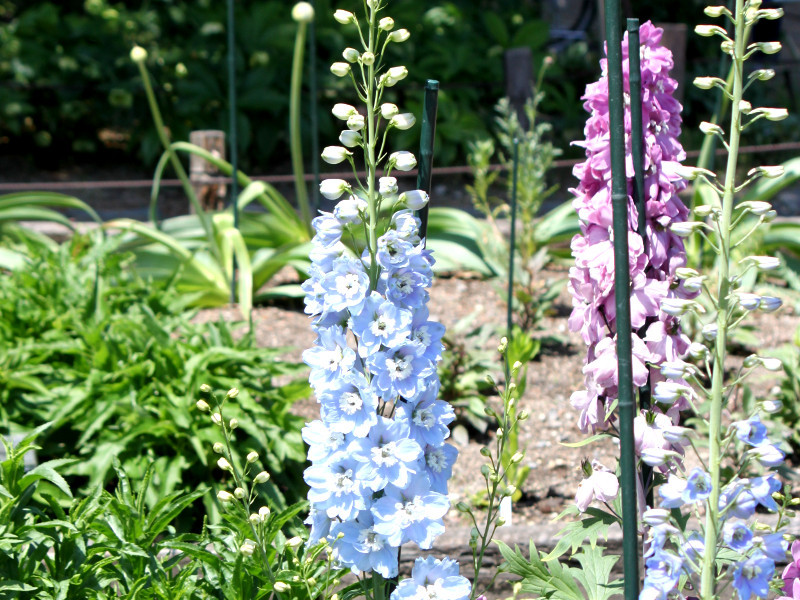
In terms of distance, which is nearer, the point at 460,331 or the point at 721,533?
the point at 721,533

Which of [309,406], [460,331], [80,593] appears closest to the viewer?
[80,593]

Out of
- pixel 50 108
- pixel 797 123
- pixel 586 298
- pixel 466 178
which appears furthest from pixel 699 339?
pixel 50 108

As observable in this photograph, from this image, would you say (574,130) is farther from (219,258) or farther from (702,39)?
(219,258)

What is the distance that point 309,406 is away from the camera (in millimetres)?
3221

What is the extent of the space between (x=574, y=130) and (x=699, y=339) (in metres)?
4.09

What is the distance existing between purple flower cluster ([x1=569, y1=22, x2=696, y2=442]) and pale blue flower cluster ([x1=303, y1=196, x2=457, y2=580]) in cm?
31

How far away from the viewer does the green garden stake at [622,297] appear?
1.33 meters

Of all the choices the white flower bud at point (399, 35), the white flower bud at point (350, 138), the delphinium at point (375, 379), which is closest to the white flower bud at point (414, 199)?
the delphinium at point (375, 379)

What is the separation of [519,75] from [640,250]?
176 inches

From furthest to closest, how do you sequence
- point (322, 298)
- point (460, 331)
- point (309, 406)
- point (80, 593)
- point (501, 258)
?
point (501, 258) → point (460, 331) → point (309, 406) → point (80, 593) → point (322, 298)

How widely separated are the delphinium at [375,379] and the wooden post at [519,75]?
179 inches

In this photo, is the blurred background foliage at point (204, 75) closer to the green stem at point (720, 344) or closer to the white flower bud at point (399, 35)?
the white flower bud at point (399, 35)

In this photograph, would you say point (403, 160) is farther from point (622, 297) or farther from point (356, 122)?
point (622, 297)

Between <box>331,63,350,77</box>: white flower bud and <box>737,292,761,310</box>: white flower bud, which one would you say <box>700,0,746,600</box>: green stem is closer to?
<box>737,292,761,310</box>: white flower bud
